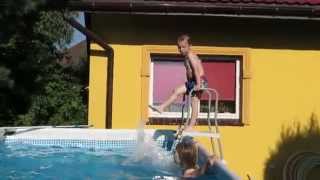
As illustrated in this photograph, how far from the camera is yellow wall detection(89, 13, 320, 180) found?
11516mm

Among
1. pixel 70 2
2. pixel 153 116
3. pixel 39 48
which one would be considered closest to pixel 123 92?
pixel 153 116

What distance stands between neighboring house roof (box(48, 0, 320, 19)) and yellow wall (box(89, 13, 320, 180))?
595 mm

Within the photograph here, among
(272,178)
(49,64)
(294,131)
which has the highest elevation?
(49,64)

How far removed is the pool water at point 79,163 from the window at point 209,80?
4.98 feet

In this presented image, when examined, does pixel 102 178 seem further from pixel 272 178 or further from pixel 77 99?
pixel 77 99

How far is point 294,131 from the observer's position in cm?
1176

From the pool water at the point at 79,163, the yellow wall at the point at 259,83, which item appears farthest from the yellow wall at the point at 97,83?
the pool water at the point at 79,163

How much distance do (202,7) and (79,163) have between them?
321 centimetres

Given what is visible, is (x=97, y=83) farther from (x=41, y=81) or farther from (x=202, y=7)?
(x=41, y=81)

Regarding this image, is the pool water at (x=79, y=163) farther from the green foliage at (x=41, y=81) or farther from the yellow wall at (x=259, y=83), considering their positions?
the green foliage at (x=41, y=81)

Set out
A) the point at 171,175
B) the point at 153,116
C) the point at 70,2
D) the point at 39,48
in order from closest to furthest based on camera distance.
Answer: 1. the point at 171,175
2. the point at 70,2
3. the point at 153,116
4. the point at 39,48

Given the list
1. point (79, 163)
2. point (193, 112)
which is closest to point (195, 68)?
point (193, 112)

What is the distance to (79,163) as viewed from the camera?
31.5 ft

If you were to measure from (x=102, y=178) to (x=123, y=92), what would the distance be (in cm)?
333
